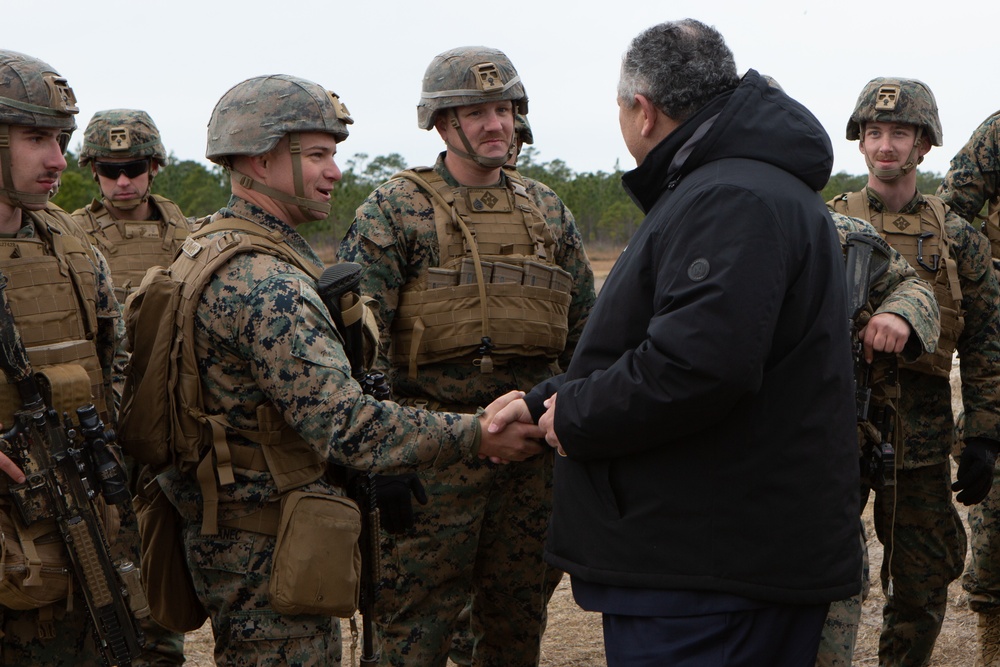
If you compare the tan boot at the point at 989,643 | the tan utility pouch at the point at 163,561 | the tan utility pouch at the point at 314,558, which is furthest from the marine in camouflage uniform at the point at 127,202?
the tan boot at the point at 989,643

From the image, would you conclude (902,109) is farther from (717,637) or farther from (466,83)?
(717,637)

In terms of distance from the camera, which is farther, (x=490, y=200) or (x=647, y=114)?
(x=490, y=200)

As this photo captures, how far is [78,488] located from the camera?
12.0 feet

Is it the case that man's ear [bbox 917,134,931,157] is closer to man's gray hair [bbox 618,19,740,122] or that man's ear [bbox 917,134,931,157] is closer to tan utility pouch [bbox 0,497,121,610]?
man's gray hair [bbox 618,19,740,122]

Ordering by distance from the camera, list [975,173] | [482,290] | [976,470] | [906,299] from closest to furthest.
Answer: [906,299], [482,290], [976,470], [975,173]

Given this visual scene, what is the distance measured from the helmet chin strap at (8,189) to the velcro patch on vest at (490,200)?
6.64 feet

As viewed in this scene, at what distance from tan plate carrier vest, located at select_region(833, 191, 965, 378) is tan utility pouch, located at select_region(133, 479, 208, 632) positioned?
3.55 m

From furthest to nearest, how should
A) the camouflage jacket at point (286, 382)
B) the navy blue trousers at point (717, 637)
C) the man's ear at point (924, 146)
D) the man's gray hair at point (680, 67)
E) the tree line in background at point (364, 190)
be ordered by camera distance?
1. the tree line in background at point (364, 190)
2. the man's ear at point (924, 146)
3. the camouflage jacket at point (286, 382)
4. the man's gray hair at point (680, 67)
5. the navy blue trousers at point (717, 637)

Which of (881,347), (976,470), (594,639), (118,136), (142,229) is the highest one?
(118,136)

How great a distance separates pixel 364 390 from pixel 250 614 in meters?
0.81

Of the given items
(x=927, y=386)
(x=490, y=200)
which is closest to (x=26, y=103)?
(x=490, y=200)

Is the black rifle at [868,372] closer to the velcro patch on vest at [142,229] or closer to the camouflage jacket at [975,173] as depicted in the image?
the camouflage jacket at [975,173]

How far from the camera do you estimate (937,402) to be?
567 cm

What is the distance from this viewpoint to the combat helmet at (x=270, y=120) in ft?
12.0
